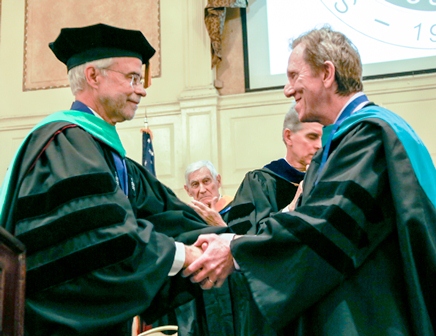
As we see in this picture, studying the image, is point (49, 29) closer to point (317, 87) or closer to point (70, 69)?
point (70, 69)

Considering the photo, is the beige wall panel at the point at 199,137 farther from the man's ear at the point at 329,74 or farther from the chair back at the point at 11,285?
the chair back at the point at 11,285

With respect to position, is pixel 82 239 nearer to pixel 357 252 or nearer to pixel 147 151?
pixel 357 252

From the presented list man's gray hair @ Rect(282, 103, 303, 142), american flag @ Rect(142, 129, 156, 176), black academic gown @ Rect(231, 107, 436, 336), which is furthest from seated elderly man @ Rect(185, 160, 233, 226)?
black academic gown @ Rect(231, 107, 436, 336)

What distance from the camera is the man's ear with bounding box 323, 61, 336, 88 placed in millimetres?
2898

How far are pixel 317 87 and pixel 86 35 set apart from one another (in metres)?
1.21

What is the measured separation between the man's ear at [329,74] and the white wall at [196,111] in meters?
4.37

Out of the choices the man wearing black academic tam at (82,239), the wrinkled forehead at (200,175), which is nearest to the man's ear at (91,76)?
the man wearing black academic tam at (82,239)

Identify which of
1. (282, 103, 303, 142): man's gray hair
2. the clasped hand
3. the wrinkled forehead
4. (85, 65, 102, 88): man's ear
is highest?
(85, 65, 102, 88): man's ear

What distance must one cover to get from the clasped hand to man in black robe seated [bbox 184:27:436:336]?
264mm

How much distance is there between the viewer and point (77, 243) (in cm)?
244

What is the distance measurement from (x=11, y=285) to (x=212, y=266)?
1177mm

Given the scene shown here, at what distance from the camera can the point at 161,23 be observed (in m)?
8.05

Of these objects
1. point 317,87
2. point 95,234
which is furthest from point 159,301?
point 317,87

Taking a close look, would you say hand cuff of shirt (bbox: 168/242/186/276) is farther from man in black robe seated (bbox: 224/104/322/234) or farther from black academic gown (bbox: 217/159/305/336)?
man in black robe seated (bbox: 224/104/322/234)
